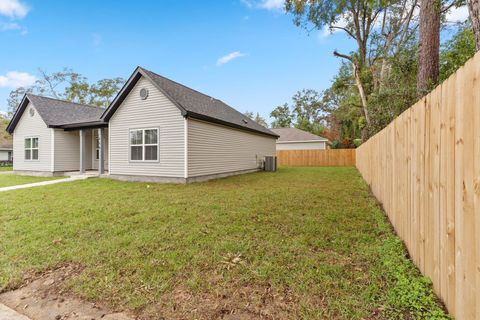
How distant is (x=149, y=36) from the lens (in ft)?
50.0

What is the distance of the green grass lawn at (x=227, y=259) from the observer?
216cm

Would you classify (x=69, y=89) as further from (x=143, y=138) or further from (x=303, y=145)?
(x=303, y=145)

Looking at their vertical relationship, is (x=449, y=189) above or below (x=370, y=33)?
below

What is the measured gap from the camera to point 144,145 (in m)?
10.7

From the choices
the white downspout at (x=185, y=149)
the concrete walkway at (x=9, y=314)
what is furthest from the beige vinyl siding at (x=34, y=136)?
the concrete walkway at (x=9, y=314)

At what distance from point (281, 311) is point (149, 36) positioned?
55.8 feet

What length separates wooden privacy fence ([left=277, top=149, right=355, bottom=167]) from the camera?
21.8 metres

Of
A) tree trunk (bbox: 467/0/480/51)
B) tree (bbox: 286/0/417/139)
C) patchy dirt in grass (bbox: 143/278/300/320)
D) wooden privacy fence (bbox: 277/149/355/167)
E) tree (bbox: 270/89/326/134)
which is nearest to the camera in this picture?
patchy dirt in grass (bbox: 143/278/300/320)

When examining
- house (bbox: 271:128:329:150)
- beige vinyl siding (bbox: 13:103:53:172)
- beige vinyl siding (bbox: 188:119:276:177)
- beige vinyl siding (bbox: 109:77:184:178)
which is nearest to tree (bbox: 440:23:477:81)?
beige vinyl siding (bbox: 188:119:276:177)

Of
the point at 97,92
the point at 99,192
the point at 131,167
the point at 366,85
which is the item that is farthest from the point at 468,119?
the point at 97,92

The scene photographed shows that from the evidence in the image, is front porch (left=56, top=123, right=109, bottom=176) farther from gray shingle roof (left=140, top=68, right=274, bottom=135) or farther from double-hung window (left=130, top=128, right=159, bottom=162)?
gray shingle roof (left=140, top=68, right=274, bottom=135)

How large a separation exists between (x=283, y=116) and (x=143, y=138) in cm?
→ 3293

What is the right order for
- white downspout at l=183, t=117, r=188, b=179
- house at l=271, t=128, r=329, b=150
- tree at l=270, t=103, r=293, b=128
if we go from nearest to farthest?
1. white downspout at l=183, t=117, r=188, b=179
2. house at l=271, t=128, r=329, b=150
3. tree at l=270, t=103, r=293, b=128

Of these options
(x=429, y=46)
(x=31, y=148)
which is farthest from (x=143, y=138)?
(x=429, y=46)
